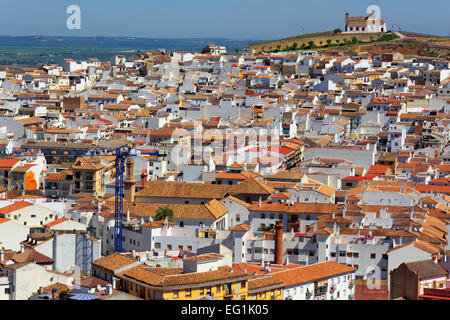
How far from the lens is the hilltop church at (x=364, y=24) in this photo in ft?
170

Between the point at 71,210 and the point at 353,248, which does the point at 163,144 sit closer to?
the point at 71,210

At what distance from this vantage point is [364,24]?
52.2 m

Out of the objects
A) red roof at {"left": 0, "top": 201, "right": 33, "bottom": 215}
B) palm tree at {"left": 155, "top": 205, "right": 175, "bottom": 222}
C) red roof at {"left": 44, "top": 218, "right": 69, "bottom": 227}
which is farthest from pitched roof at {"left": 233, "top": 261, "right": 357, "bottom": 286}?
red roof at {"left": 0, "top": 201, "right": 33, "bottom": 215}

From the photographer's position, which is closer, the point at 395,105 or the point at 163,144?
the point at 163,144

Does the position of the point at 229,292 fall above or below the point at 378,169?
above

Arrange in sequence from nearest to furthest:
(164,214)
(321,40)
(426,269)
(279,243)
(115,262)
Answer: (426,269) → (115,262) → (279,243) → (164,214) → (321,40)

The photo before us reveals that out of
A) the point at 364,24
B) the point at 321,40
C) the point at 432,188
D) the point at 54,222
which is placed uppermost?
the point at 364,24

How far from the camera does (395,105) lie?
30484mm

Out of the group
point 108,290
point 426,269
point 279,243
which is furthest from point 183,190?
point 108,290

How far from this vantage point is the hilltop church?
170 ft

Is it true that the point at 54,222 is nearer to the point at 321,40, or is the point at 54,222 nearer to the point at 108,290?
the point at 108,290

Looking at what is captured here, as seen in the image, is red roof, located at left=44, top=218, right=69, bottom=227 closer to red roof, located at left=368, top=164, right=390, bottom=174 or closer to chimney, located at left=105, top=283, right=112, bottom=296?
chimney, located at left=105, top=283, right=112, bottom=296

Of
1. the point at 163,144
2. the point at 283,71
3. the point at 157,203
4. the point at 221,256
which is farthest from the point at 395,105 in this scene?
the point at 221,256
